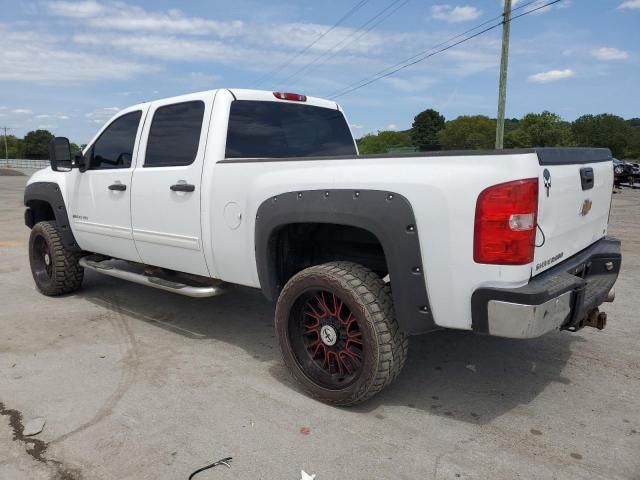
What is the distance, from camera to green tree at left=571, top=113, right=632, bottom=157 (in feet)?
335

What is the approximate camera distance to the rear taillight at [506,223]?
2396mm

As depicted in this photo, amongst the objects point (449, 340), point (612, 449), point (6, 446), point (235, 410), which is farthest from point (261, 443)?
point (449, 340)

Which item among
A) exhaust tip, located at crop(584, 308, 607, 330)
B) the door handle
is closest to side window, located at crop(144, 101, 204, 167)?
the door handle

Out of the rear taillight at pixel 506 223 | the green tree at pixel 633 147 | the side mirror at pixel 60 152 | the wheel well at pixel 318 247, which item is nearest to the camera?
the rear taillight at pixel 506 223

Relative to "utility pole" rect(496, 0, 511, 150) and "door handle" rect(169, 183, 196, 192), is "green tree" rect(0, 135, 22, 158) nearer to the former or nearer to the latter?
"utility pole" rect(496, 0, 511, 150)

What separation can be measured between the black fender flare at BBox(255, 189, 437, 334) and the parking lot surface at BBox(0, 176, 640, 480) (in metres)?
0.67

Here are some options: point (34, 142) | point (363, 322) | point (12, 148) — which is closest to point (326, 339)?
point (363, 322)

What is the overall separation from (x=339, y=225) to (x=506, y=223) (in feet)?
3.81

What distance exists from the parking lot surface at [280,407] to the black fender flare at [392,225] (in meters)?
0.67

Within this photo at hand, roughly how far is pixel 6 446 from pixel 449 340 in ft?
10.3

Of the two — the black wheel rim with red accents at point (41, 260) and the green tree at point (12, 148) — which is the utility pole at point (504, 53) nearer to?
the black wheel rim with red accents at point (41, 260)

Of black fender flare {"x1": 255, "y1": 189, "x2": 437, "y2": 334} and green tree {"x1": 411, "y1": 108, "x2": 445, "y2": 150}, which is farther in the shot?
green tree {"x1": 411, "y1": 108, "x2": 445, "y2": 150}

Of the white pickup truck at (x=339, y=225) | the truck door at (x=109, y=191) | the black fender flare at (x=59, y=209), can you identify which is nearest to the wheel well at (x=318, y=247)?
the white pickup truck at (x=339, y=225)

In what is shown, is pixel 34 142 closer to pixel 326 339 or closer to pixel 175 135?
pixel 175 135
